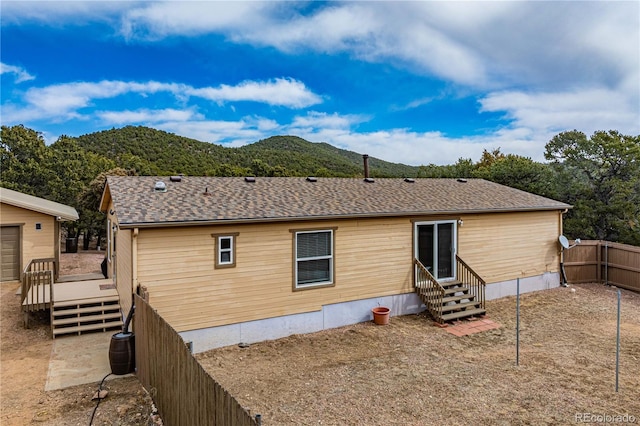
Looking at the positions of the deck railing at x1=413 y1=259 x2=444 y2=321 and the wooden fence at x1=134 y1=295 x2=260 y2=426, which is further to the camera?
the deck railing at x1=413 y1=259 x2=444 y2=321

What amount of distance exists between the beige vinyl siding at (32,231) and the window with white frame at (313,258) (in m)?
10.6

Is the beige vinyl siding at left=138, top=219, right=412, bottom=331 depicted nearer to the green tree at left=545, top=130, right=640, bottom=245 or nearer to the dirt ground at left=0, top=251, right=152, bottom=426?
the dirt ground at left=0, top=251, right=152, bottom=426

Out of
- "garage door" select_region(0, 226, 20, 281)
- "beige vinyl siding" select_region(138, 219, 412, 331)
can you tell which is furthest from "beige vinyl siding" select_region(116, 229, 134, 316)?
"garage door" select_region(0, 226, 20, 281)

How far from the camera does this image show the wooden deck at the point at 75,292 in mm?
9094

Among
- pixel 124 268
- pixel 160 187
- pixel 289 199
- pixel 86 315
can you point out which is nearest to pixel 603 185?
pixel 289 199

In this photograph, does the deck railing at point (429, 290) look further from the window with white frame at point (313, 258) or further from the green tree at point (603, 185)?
the green tree at point (603, 185)

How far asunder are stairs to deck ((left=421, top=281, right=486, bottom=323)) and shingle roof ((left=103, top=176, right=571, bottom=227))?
7.28 ft

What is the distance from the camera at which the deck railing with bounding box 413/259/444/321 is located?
9.98m

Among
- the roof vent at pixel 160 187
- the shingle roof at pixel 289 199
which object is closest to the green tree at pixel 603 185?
the shingle roof at pixel 289 199

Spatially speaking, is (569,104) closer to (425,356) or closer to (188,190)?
(425,356)

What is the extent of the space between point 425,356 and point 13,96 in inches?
1230

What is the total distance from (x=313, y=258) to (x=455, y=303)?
443 centimetres

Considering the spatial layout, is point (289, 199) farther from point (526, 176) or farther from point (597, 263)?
point (526, 176)

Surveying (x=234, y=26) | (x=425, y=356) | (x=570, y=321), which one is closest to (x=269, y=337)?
(x=425, y=356)
